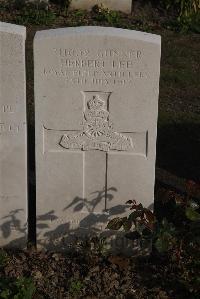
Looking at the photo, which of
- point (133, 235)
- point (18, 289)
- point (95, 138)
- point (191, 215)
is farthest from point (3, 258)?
point (191, 215)

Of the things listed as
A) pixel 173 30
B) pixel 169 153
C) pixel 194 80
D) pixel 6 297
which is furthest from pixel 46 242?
pixel 173 30

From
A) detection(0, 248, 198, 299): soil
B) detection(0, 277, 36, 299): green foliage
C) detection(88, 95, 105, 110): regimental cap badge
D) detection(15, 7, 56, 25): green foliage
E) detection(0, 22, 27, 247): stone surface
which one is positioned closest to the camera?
detection(0, 277, 36, 299): green foliage

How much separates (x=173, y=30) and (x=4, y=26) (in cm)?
698

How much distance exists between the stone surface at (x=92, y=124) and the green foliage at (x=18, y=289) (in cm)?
69

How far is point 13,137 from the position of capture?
511 centimetres

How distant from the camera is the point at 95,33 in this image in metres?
4.71

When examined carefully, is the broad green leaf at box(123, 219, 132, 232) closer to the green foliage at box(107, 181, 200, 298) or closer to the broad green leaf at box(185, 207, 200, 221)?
the green foliage at box(107, 181, 200, 298)

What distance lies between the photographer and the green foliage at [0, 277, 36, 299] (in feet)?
15.4

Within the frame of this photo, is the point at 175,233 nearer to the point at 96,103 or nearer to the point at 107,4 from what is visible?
the point at 96,103

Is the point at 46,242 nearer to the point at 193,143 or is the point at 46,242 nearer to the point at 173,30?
the point at 193,143

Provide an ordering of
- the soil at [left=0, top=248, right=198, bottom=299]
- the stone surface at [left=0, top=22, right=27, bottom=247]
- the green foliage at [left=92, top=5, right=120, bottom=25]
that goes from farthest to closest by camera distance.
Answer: the green foliage at [left=92, top=5, right=120, bottom=25] < the soil at [left=0, top=248, right=198, bottom=299] < the stone surface at [left=0, top=22, right=27, bottom=247]

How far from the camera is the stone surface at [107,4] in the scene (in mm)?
11948

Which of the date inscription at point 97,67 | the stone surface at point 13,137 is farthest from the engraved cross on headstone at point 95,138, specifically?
the stone surface at point 13,137

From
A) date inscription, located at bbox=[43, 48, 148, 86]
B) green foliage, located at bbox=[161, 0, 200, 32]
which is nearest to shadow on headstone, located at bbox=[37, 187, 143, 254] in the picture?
date inscription, located at bbox=[43, 48, 148, 86]
